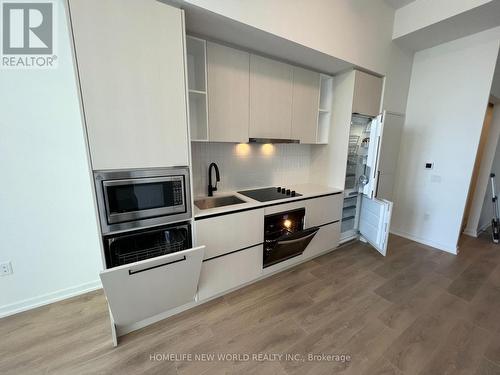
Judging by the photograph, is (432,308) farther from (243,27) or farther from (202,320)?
(243,27)

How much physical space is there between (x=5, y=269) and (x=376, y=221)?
12.3ft

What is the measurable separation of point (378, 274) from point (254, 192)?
5.56 feet

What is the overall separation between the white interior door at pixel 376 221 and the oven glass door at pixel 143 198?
2.30m

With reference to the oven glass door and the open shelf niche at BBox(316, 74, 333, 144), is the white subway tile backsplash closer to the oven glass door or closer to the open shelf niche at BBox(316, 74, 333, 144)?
the open shelf niche at BBox(316, 74, 333, 144)

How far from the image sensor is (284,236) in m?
2.05

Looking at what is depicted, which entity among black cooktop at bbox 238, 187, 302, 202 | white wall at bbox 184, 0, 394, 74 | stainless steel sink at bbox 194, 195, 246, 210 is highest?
white wall at bbox 184, 0, 394, 74

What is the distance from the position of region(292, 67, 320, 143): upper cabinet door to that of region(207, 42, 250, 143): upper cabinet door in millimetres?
632

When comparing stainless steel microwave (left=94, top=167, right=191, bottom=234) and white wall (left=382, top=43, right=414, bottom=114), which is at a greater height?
white wall (left=382, top=43, right=414, bottom=114)

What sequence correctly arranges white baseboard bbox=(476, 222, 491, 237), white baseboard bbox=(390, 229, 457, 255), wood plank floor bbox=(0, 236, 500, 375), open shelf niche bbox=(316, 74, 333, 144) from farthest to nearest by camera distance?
1. white baseboard bbox=(476, 222, 491, 237)
2. white baseboard bbox=(390, 229, 457, 255)
3. open shelf niche bbox=(316, 74, 333, 144)
4. wood plank floor bbox=(0, 236, 500, 375)

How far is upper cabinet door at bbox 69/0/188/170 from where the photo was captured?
1.17m

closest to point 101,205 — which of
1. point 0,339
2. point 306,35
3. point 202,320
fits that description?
point 202,320

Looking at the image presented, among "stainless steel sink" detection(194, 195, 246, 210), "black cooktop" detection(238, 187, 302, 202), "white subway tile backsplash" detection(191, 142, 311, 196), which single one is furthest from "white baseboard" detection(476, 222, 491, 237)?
"stainless steel sink" detection(194, 195, 246, 210)

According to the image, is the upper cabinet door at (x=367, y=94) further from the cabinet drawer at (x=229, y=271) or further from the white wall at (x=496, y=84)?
the cabinet drawer at (x=229, y=271)

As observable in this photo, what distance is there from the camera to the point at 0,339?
1.54 meters
